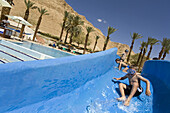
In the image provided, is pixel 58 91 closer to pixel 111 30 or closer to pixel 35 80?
pixel 35 80

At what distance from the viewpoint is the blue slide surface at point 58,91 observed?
4.48 feet

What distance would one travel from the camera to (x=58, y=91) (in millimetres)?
2156

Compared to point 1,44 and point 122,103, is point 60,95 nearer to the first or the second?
point 122,103

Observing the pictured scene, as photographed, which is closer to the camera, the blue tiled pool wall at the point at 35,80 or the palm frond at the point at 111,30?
the blue tiled pool wall at the point at 35,80

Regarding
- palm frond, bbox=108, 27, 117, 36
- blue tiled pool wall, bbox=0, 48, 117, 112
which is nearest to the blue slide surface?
blue tiled pool wall, bbox=0, 48, 117, 112

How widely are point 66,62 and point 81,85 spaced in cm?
106

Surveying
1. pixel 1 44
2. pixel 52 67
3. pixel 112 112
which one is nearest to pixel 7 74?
pixel 52 67

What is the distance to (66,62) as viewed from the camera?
2.02m

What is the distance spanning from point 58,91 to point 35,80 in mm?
703

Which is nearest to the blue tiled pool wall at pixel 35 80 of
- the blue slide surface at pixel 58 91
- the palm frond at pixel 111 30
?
the blue slide surface at pixel 58 91

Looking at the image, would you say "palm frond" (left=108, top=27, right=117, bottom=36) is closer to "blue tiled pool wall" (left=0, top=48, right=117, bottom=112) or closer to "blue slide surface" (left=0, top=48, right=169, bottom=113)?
"blue slide surface" (left=0, top=48, right=169, bottom=113)

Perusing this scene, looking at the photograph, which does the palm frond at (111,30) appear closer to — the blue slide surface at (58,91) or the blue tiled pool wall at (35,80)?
the blue slide surface at (58,91)

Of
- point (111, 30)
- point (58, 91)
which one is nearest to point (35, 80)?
point (58, 91)

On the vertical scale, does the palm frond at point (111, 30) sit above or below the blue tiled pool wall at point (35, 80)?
above
